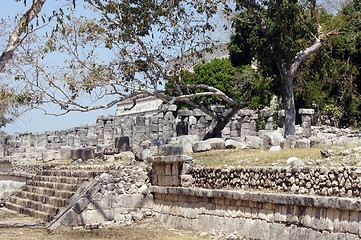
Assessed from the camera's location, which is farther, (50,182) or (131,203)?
(50,182)

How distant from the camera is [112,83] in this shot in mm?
16719

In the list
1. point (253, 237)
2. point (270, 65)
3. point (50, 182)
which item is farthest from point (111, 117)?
point (253, 237)

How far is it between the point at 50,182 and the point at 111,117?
13.9 m

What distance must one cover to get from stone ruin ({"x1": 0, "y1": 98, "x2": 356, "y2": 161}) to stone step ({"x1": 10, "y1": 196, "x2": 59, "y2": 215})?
10.3 ft

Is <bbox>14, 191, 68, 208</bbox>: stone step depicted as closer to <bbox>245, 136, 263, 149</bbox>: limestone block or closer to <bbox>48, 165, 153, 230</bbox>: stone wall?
<bbox>48, 165, 153, 230</bbox>: stone wall

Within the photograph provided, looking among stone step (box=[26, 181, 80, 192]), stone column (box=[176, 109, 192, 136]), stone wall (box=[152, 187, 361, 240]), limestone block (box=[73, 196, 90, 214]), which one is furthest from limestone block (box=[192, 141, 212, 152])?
stone column (box=[176, 109, 192, 136])

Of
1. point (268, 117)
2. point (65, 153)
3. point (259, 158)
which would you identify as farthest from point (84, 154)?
point (268, 117)

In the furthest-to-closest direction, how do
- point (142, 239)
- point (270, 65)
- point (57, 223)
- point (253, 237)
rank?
point (270, 65) < point (57, 223) < point (142, 239) < point (253, 237)

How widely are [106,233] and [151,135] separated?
14.9m

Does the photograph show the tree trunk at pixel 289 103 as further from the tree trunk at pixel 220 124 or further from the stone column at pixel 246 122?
the stone column at pixel 246 122

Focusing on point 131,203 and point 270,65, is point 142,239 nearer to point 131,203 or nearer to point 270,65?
point 131,203

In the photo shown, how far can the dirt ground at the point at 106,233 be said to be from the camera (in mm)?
10016

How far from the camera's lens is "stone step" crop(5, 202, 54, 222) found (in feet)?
41.8

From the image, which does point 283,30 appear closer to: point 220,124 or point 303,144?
point 220,124
